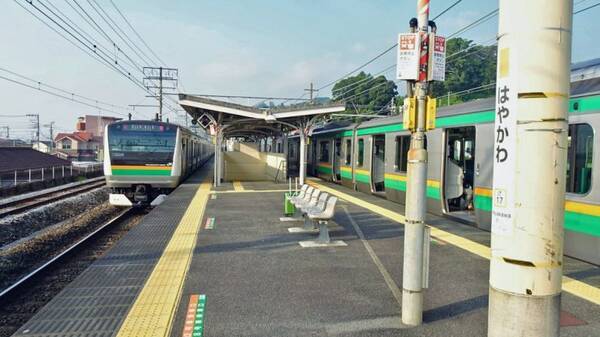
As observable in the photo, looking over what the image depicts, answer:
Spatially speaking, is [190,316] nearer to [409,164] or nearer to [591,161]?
[409,164]

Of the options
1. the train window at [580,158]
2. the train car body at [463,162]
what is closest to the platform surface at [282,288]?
the train car body at [463,162]

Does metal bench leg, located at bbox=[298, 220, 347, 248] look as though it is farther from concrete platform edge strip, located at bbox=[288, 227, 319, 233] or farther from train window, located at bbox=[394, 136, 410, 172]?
train window, located at bbox=[394, 136, 410, 172]

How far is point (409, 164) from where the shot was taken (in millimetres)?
3988

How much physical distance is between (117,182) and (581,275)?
12394 mm

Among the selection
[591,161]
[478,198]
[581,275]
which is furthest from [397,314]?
[478,198]

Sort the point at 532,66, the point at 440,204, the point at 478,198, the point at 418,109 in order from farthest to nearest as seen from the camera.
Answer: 1. the point at 440,204
2. the point at 478,198
3. the point at 418,109
4. the point at 532,66

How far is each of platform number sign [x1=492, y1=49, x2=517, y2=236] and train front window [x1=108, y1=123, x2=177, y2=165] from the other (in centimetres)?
1252

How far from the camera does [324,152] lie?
20.6 metres

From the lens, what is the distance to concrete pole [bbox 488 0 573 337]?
2709mm

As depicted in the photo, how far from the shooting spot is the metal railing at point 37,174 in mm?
18859

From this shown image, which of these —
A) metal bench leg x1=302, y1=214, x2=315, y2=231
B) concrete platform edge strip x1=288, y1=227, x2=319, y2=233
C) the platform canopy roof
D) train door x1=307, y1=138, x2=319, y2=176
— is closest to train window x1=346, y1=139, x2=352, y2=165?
the platform canopy roof

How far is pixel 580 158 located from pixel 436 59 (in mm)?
3637

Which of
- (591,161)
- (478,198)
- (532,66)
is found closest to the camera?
(532,66)

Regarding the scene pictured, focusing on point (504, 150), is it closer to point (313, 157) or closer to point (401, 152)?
point (401, 152)
